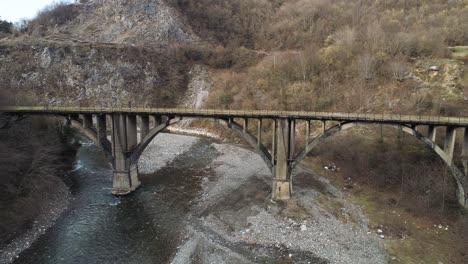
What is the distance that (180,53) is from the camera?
6844 cm

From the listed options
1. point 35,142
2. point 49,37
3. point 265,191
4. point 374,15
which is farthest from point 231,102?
point 49,37

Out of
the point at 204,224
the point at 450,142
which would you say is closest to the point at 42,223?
the point at 204,224

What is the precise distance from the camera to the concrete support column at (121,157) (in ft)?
88.0

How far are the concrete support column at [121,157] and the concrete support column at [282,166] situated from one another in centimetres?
1369

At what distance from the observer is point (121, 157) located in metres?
27.2

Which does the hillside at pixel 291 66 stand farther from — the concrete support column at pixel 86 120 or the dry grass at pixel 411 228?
the concrete support column at pixel 86 120

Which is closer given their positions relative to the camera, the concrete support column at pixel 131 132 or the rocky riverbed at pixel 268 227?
the rocky riverbed at pixel 268 227

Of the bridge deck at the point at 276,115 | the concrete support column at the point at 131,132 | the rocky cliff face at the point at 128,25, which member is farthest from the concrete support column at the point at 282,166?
the rocky cliff face at the point at 128,25

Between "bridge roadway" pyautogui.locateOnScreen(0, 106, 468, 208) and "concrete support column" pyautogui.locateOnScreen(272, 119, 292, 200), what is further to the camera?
"concrete support column" pyautogui.locateOnScreen(272, 119, 292, 200)

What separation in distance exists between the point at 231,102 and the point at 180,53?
77.1ft

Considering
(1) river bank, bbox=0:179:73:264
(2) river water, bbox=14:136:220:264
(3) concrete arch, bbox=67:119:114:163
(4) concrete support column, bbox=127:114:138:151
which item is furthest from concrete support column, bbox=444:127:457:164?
(1) river bank, bbox=0:179:73:264

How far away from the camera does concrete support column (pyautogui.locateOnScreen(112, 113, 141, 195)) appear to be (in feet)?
88.0

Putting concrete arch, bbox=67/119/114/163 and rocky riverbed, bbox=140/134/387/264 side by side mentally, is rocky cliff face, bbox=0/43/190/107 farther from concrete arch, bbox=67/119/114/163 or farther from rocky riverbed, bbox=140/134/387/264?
rocky riverbed, bbox=140/134/387/264

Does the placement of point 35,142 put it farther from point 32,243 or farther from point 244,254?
point 244,254
